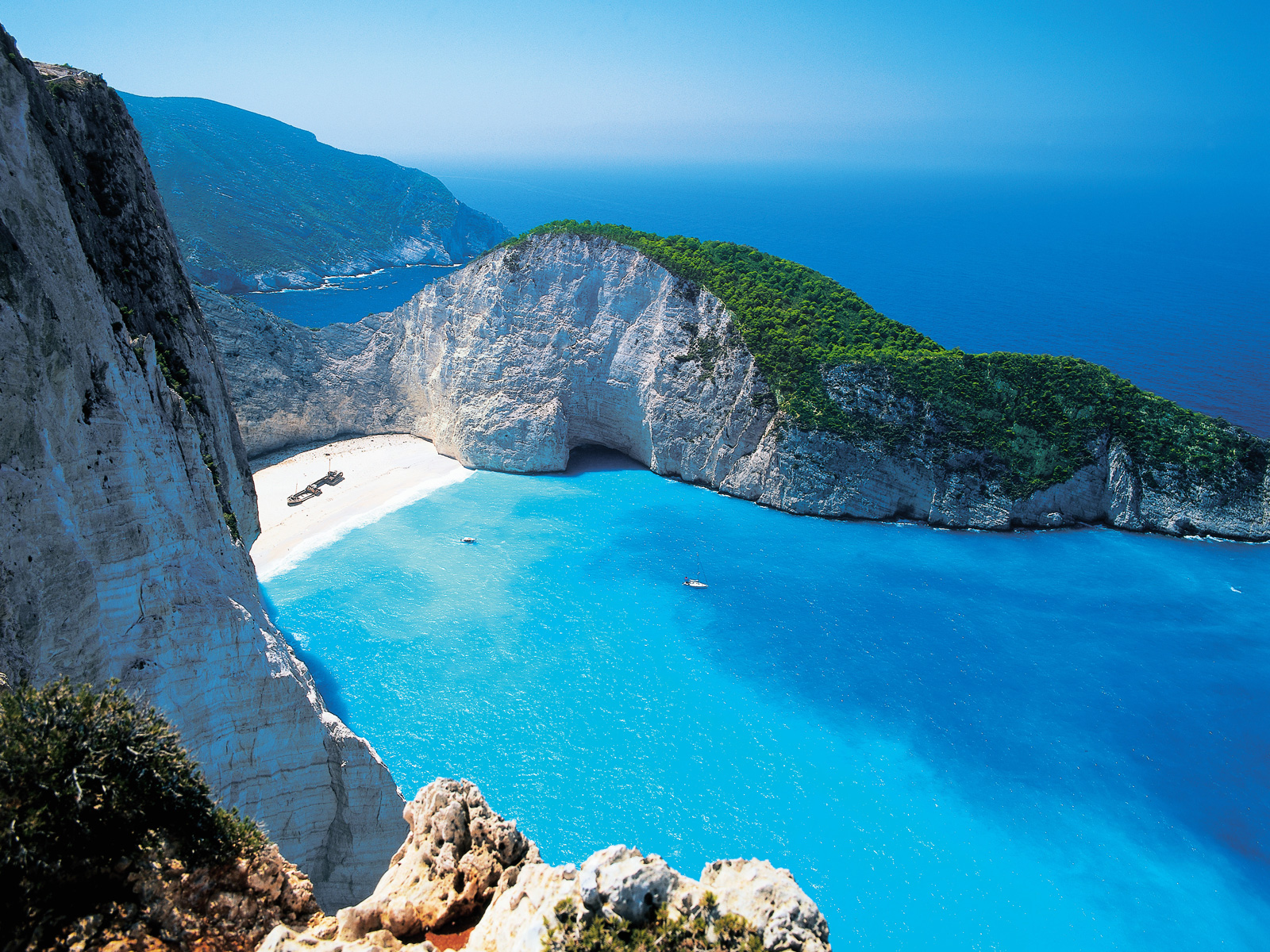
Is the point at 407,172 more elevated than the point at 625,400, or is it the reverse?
the point at 407,172

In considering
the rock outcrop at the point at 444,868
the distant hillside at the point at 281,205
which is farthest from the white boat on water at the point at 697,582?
the distant hillside at the point at 281,205

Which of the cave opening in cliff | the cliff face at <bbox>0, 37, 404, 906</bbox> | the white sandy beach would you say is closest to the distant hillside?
the white sandy beach

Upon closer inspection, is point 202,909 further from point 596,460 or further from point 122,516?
point 596,460

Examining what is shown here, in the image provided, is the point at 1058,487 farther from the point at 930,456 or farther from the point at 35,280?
the point at 35,280

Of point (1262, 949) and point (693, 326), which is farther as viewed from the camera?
point (693, 326)

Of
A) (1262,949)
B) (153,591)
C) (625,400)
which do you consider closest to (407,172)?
(625,400)

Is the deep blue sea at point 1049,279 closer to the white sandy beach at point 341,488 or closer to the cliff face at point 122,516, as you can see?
the white sandy beach at point 341,488
